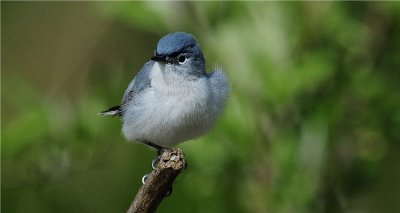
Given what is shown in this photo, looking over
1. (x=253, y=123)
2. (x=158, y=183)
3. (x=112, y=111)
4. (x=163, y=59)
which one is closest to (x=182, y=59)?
(x=163, y=59)

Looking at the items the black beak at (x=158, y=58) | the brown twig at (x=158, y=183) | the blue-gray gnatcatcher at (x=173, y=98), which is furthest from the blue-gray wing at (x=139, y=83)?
the brown twig at (x=158, y=183)

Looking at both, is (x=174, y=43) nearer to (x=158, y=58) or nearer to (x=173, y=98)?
(x=158, y=58)

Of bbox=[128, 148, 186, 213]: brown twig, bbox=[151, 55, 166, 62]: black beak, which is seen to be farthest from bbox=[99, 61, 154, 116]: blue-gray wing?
bbox=[128, 148, 186, 213]: brown twig

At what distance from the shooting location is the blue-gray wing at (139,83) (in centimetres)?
300

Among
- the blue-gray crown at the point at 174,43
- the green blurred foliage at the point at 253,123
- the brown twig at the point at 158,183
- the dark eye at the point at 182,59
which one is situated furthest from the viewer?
the green blurred foliage at the point at 253,123

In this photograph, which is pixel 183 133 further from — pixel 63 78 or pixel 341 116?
pixel 63 78

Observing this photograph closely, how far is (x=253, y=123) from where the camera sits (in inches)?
127

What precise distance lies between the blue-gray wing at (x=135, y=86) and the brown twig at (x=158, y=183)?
0.50m

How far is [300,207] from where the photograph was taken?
129 inches

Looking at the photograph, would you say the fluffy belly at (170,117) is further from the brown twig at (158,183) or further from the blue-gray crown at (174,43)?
the brown twig at (158,183)

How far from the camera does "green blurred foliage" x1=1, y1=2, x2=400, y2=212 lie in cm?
318

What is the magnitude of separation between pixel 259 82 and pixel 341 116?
332mm

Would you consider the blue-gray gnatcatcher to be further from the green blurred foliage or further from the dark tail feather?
the green blurred foliage

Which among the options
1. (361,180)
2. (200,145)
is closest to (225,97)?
(200,145)
